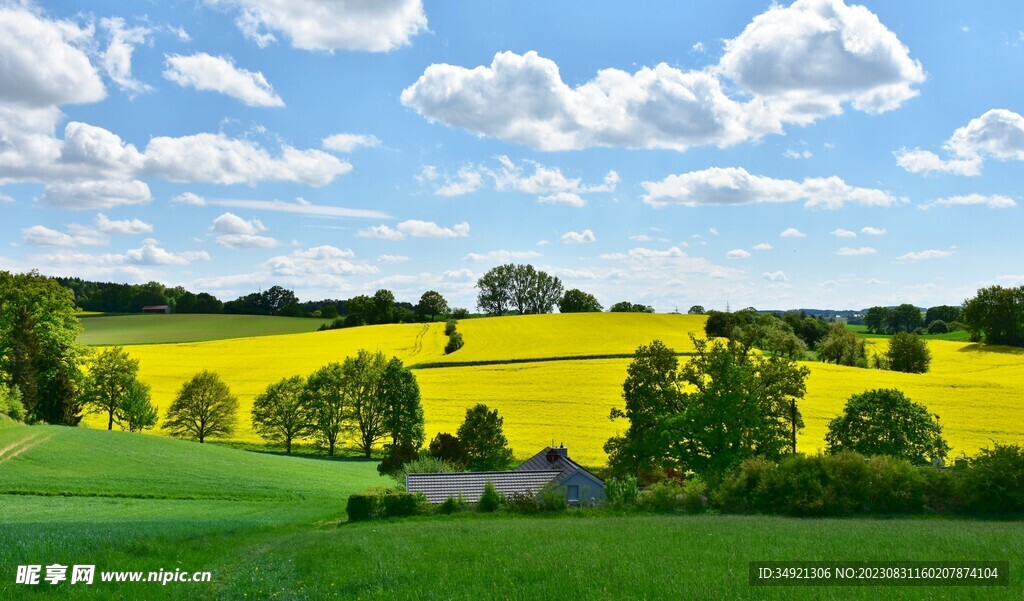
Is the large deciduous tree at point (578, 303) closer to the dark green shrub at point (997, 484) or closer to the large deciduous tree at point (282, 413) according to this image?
the large deciduous tree at point (282, 413)

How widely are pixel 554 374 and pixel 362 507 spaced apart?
4827 cm

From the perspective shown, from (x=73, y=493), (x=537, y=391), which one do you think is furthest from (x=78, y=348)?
(x=537, y=391)

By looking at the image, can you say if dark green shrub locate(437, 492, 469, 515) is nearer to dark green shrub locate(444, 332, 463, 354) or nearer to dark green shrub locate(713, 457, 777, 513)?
dark green shrub locate(713, 457, 777, 513)

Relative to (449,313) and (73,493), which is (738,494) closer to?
(73,493)

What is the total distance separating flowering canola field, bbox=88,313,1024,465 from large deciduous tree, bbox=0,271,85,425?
40.2 ft

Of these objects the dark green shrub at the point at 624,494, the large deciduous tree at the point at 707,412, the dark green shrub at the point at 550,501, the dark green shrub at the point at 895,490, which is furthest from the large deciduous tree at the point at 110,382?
the dark green shrub at the point at 895,490

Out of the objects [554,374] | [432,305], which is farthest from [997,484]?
[432,305]

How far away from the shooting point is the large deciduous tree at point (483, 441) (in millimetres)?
43938

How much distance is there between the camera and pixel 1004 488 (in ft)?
73.8

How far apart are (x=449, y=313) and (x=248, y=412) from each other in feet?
221

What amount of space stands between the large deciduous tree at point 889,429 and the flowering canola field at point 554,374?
558 inches

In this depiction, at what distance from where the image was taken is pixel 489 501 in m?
29.2

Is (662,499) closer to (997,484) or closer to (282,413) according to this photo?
(997,484)

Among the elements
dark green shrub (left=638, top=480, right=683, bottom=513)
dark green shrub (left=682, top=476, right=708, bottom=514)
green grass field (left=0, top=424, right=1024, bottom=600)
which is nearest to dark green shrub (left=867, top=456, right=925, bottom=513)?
green grass field (left=0, top=424, right=1024, bottom=600)
